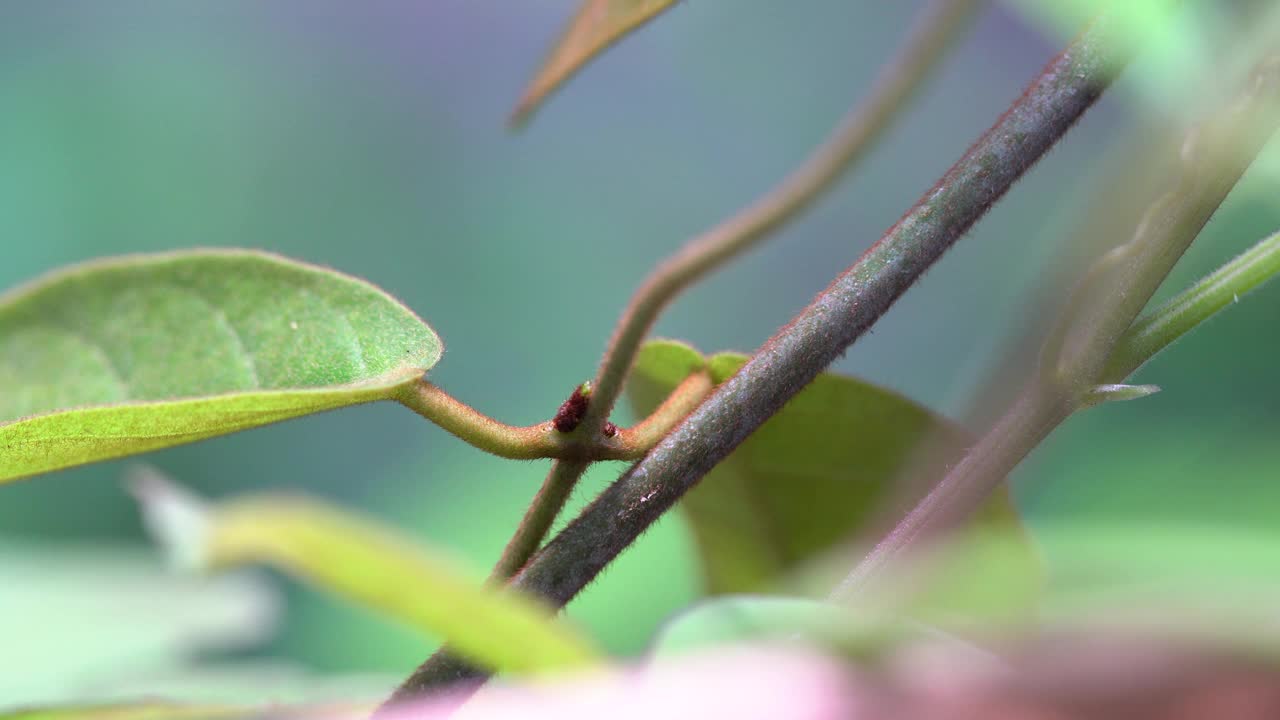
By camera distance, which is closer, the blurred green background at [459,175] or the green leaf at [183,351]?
the green leaf at [183,351]

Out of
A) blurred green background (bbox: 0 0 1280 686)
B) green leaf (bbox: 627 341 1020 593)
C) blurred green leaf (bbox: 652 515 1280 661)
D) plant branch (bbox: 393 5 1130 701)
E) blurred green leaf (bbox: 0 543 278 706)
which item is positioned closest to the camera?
blurred green leaf (bbox: 652 515 1280 661)

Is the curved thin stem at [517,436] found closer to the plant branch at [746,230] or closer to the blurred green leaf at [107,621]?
the plant branch at [746,230]

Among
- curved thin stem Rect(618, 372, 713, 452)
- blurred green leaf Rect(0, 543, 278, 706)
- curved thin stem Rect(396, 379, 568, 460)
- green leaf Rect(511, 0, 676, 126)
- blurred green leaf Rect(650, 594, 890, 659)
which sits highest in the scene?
green leaf Rect(511, 0, 676, 126)

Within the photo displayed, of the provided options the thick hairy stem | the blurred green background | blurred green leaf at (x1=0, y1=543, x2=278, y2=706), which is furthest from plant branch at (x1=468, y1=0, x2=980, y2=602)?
the blurred green background

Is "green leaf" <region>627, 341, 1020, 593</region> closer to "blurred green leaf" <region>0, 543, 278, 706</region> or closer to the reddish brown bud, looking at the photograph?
the reddish brown bud

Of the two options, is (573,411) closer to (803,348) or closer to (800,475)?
(803,348)

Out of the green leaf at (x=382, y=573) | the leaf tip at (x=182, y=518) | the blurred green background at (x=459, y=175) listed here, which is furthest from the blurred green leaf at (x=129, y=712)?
the blurred green background at (x=459, y=175)
